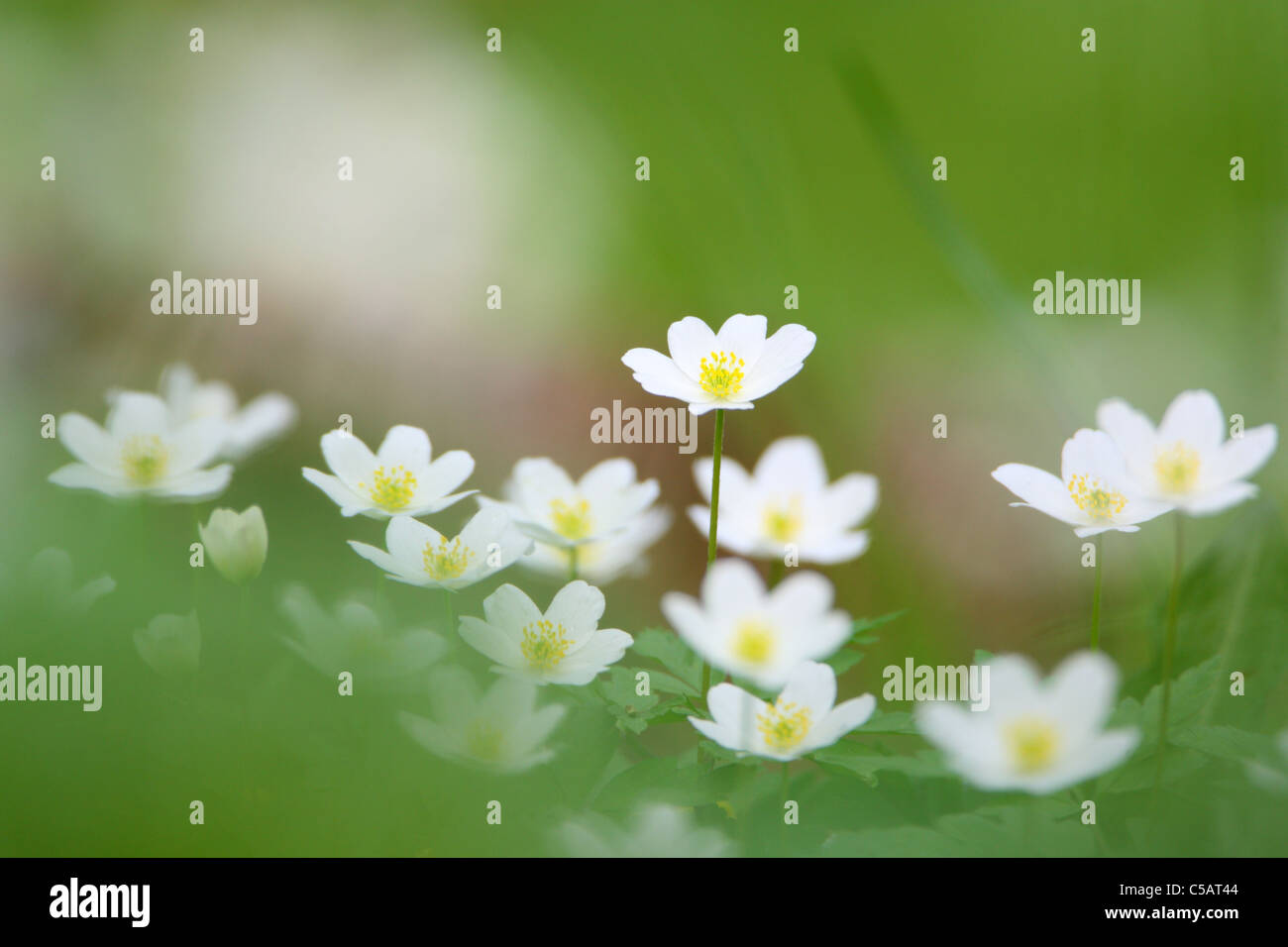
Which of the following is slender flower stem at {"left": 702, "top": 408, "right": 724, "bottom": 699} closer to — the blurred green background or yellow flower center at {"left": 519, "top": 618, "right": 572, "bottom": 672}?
yellow flower center at {"left": 519, "top": 618, "right": 572, "bottom": 672}

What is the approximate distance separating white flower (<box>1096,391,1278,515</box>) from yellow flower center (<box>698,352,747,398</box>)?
6.3 inches

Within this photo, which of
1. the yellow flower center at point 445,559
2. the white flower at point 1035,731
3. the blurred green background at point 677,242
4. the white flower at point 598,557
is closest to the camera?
the white flower at point 1035,731

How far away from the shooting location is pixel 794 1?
4.09 feet

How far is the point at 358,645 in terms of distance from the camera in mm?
436

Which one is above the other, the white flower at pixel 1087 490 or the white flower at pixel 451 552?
the white flower at pixel 1087 490

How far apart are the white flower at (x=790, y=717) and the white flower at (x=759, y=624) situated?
0.04 metres

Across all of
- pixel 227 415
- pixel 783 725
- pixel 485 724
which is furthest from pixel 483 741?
pixel 227 415

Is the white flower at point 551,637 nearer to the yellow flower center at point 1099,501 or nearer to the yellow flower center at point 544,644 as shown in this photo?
the yellow flower center at point 544,644

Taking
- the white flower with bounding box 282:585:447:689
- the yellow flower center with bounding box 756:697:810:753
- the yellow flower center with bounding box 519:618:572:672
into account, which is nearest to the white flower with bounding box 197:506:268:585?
the white flower with bounding box 282:585:447:689

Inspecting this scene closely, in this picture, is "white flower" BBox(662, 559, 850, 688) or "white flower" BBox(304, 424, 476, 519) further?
"white flower" BBox(304, 424, 476, 519)

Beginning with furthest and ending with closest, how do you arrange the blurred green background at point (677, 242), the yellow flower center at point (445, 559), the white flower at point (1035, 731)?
the blurred green background at point (677, 242) < the yellow flower center at point (445, 559) < the white flower at point (1035, 731)

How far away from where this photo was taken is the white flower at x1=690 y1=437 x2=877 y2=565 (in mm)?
457

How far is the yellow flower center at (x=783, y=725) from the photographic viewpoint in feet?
1.32

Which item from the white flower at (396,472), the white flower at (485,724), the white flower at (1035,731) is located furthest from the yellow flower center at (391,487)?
the white flower at (1035,731)
